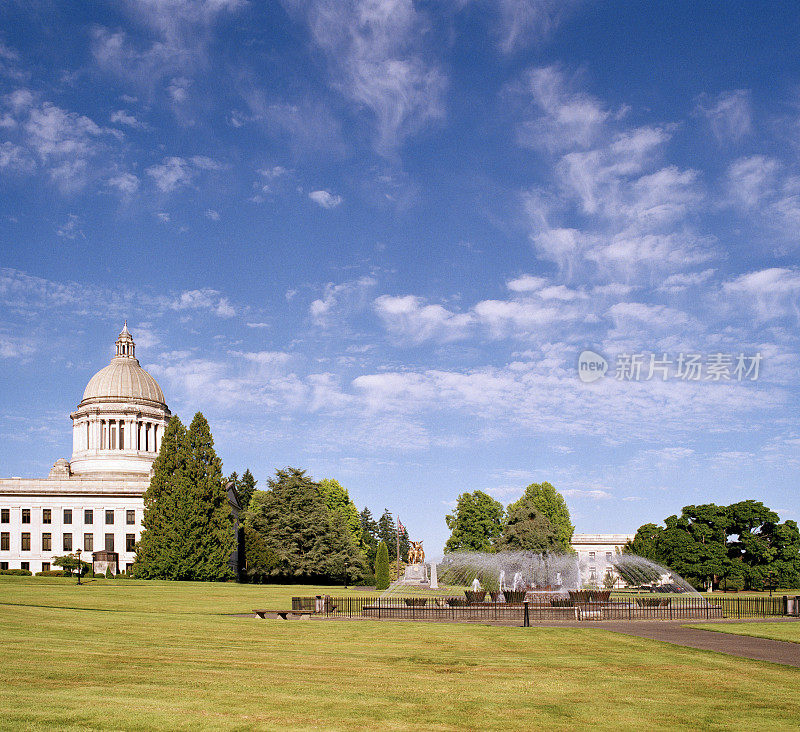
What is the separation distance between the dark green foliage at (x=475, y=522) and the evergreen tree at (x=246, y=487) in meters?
49.6

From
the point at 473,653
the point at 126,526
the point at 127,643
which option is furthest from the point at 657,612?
the point at 126,526

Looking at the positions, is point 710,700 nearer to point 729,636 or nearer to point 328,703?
point 328,703

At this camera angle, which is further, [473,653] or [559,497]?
[559,497]

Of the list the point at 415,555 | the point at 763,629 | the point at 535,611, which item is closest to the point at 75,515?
the point at 415,555

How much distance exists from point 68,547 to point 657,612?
97849 mm

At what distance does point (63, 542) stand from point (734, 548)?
92.7m

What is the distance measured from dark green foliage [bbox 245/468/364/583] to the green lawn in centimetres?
5668

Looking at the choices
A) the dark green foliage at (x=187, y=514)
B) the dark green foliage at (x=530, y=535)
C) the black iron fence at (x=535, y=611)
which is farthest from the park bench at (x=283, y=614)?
the dark green foliage at (x=187, y=514)

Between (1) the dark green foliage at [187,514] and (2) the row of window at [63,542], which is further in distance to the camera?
(2) the row of window at [63,542]

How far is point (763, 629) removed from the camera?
34.7m

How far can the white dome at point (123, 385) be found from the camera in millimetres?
131500

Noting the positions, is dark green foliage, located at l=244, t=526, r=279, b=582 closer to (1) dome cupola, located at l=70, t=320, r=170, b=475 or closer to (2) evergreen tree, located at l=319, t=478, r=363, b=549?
(2) evergreen tree, located at l=319, t=478, r=363, b=549

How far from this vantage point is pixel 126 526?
11450cm

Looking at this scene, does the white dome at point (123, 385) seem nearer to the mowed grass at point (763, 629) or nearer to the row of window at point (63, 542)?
the row of window at point (63, 542)
